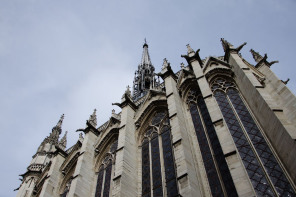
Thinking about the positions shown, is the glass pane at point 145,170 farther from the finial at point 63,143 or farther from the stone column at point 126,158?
the finial at point 63,143

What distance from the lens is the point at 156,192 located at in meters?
9.75

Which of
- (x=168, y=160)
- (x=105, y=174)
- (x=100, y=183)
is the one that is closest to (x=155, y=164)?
(x=168, y=160)

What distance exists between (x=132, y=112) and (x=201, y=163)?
5732 mm

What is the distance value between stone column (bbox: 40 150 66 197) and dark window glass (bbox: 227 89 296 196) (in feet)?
35.1

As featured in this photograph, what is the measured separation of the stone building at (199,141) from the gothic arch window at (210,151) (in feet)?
0.11

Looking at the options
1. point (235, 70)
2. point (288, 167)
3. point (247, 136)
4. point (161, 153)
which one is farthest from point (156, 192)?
point (235, 70)

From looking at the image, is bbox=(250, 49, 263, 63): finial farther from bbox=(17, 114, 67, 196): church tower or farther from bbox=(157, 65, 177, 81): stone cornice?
bbox=(17, 114, 67, 196): church tower

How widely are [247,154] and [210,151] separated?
59.2 inches

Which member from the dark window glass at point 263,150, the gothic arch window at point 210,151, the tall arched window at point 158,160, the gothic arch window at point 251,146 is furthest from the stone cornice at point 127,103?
the dark window glass at point 263,150

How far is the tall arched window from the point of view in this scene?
9.65m

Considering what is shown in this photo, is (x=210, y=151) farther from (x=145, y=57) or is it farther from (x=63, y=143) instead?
(x=145, y=57)

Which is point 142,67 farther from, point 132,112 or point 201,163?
point 201,163

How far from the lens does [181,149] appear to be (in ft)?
29.2

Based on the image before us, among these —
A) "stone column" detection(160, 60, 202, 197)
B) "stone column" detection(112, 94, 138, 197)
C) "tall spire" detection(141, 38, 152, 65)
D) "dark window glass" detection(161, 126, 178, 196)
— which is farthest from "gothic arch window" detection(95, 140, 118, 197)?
"tall spire" detection(141, 38, 152, 65)
